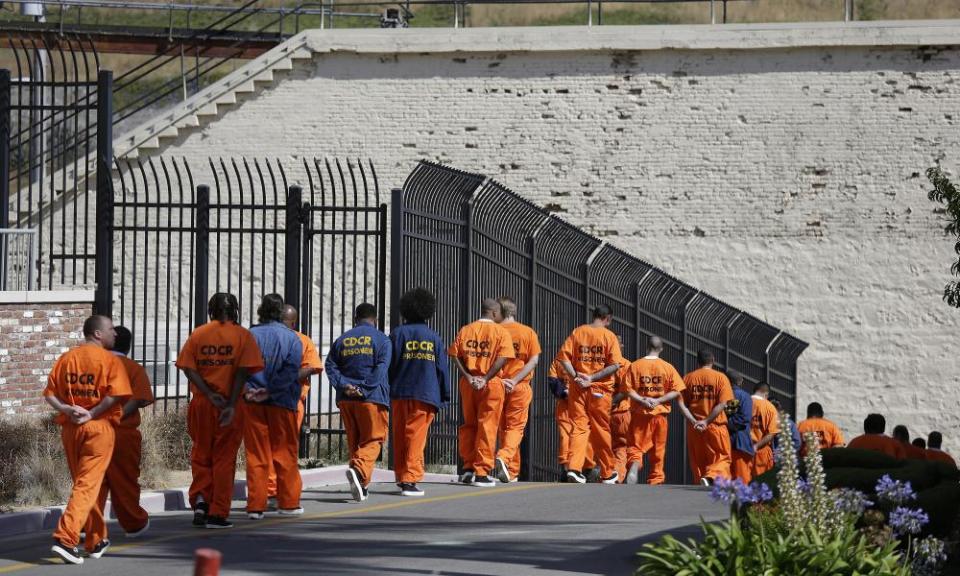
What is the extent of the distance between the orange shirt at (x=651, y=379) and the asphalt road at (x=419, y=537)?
3.35 metres

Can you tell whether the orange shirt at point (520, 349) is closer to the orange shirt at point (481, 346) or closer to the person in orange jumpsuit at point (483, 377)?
the person in orange jumpsuit at point (483, 377)

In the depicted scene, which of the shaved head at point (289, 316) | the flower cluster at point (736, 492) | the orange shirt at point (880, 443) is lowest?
the orange shirt at point (880, 443)

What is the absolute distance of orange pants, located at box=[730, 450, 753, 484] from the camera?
696 inches

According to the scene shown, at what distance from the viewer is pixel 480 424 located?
13.9 metres

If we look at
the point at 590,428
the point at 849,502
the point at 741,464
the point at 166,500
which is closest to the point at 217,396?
the point at 166,500

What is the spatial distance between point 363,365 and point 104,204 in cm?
466

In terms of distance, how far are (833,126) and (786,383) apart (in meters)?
4.76

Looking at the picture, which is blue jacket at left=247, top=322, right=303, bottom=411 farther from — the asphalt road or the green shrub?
the green shrub

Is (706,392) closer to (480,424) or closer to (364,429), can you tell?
(480,424)

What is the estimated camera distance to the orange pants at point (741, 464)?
17.7m

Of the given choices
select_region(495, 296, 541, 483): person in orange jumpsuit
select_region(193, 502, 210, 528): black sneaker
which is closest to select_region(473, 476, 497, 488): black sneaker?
select_region(495, 296, 541, 483): person in orange jumpsuit

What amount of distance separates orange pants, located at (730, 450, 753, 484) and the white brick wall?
33.3 ft

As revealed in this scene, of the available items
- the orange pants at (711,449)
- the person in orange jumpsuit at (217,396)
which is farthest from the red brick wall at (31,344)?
the orange pants at (711,449)

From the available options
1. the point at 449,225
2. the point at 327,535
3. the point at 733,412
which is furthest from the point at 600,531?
the point at 733,412
